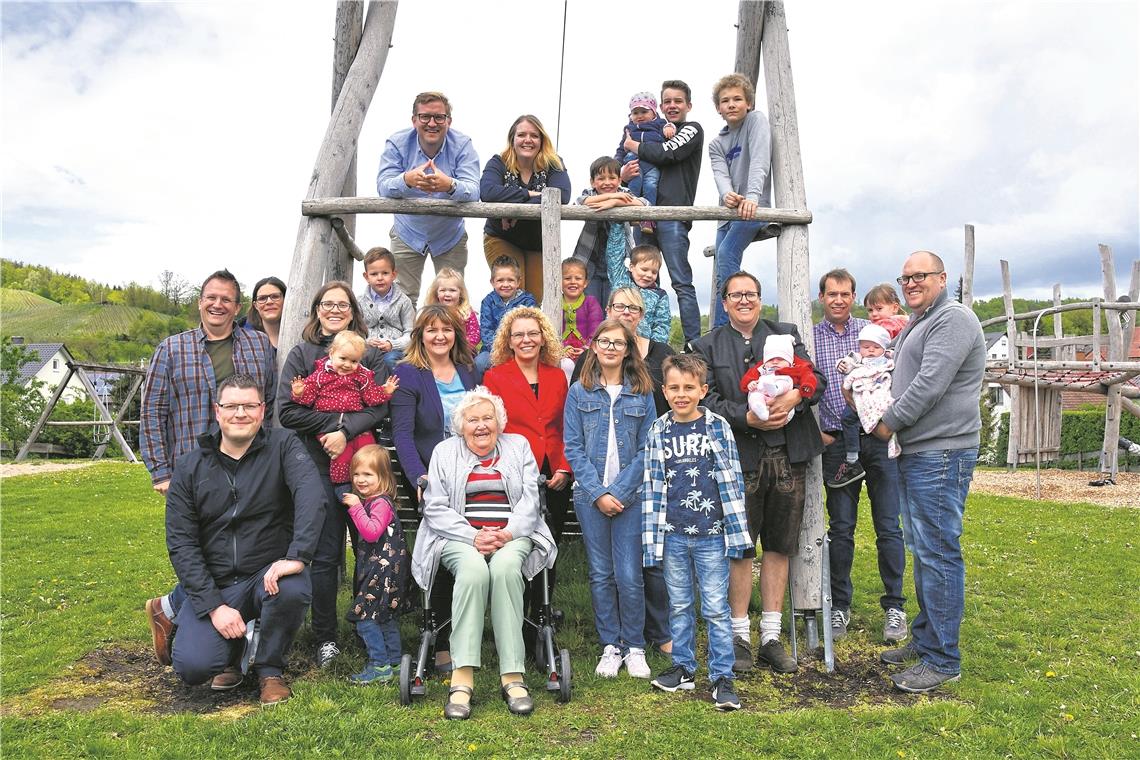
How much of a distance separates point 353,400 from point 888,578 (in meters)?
3.73

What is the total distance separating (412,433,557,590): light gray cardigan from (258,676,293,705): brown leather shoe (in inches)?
36.6

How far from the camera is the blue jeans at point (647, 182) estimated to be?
21.5 feet

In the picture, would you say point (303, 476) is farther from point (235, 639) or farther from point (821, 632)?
point (821, 632)

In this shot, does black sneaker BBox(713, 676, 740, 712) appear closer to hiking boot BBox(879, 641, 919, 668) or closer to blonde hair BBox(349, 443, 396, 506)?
hiking boot BBox(879, 641, 919, 668)

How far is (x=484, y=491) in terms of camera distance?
175 inches

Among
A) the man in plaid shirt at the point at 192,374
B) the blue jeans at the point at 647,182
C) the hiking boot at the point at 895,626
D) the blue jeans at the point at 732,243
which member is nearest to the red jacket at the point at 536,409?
the man in plaid shirt at the point at 192,374

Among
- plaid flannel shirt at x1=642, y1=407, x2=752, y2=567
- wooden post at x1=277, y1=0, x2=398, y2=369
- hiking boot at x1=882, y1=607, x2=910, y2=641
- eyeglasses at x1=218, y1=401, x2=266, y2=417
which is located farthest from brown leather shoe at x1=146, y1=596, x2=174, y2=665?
hiking boot at x1=882, y1=607, x2=910, y2=641

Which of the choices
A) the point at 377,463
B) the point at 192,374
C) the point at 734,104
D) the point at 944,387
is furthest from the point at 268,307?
the point at 944,387

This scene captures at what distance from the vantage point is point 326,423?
471cm

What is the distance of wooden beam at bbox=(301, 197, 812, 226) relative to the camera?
562 cm

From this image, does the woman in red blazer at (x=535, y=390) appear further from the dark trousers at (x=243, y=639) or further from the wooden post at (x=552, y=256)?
the dark trousers at (x=243, y=639)

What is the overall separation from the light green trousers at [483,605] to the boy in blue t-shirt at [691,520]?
744mm

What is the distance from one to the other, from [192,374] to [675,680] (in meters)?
3.34

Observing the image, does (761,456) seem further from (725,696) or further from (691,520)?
(725,696)
